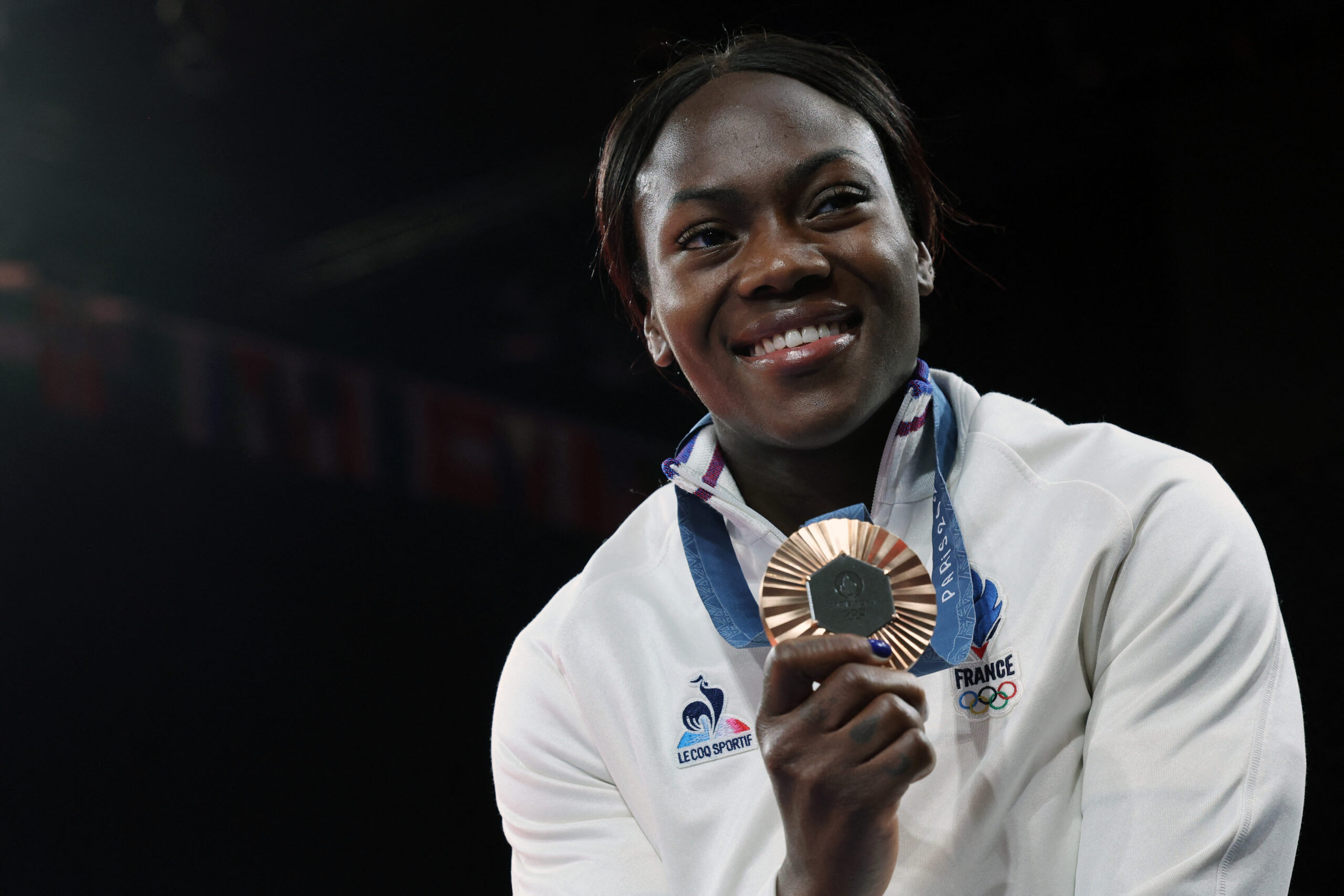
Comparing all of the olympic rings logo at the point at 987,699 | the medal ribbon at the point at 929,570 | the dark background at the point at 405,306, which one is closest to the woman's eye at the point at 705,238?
the medal ribbon at the point at 929,570

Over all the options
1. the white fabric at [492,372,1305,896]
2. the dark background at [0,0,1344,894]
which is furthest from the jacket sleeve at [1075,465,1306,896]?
the dark background at [0,0,1344,894]

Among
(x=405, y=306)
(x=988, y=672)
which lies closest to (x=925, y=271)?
(x=988, y=672)

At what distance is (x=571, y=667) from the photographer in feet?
4.55

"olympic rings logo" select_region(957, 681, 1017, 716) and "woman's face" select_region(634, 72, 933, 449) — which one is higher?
"woman's face" select_region(634, 72, 933, 449)

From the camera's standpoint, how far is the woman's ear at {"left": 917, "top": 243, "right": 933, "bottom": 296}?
4.86ft

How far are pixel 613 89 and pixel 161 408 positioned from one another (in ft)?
5.53

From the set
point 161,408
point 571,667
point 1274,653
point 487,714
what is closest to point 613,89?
point 161,408

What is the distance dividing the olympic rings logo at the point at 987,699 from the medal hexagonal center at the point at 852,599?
0.31m

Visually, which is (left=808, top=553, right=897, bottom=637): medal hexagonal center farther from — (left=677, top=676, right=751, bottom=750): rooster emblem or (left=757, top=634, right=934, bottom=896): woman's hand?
(left=677, top=676, right=751, bottom=750): rooster emblem

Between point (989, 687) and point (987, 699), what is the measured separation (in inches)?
0.5

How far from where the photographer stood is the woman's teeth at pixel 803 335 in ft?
4.13

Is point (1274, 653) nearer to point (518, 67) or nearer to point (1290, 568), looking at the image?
point (1290, 568)

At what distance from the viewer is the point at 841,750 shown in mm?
900

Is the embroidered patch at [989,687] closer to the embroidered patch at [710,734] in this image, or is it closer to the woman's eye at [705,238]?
the embroidered patch at [710,734]
